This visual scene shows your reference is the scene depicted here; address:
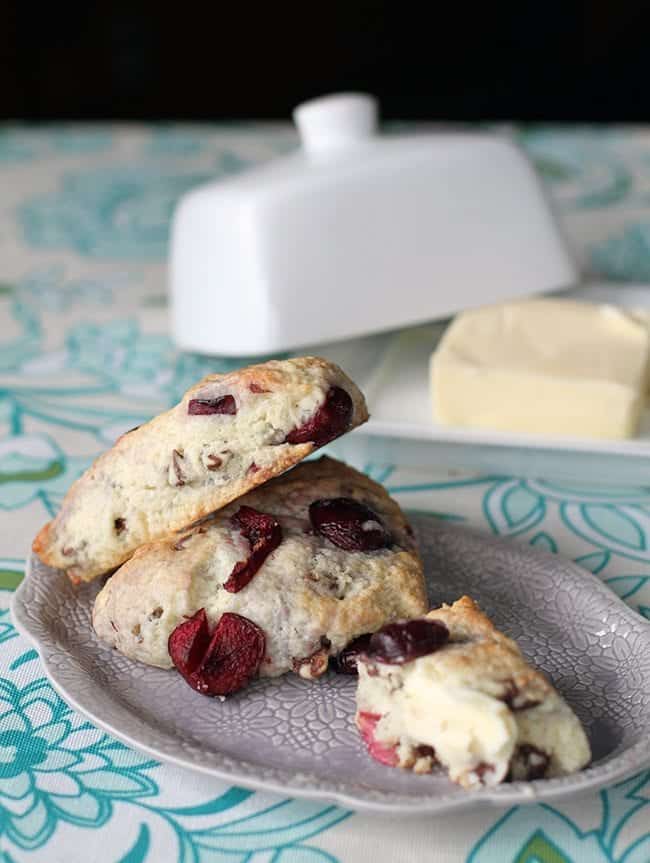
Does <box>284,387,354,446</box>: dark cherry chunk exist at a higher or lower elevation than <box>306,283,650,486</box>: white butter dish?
higher

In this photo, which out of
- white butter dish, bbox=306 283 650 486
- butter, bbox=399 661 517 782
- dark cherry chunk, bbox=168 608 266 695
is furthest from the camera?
white butter dish, bbox=306 283 650 486

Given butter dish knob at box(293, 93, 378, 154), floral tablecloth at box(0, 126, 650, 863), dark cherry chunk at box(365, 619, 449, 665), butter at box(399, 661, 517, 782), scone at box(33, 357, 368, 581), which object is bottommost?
floral tablecloth at box(0, 126, 650, 863)

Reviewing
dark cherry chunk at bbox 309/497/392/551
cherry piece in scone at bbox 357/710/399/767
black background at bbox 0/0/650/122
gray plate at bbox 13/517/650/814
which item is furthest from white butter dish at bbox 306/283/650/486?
black background at bbox 0/0/650/122

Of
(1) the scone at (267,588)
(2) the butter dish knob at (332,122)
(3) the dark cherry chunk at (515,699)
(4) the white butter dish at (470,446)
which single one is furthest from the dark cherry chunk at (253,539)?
(2) the butter dish knob at (332,122)

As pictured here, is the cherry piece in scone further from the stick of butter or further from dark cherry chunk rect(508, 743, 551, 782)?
the stick of butter

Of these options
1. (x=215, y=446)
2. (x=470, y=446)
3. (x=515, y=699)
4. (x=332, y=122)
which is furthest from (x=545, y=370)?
(x=515, y=699)

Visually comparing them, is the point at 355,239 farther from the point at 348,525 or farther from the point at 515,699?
the point at 515,699
